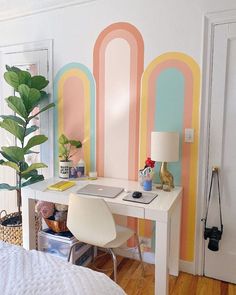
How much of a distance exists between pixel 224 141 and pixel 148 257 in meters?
1.18

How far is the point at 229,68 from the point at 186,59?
0.32m

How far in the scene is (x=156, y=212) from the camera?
159cm

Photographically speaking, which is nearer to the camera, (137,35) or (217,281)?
(217,281)

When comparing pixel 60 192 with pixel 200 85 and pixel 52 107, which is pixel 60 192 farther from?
pixel 200 85

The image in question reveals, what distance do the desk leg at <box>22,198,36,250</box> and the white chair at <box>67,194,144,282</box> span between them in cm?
51

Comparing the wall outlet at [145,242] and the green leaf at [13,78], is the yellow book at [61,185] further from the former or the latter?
the green leaf at [13,78]

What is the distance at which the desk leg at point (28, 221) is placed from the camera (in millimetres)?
2088

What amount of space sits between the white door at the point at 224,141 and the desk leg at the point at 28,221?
143 cm

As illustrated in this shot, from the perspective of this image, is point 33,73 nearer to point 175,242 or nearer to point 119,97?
point 119,97

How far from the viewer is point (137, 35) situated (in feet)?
7.08

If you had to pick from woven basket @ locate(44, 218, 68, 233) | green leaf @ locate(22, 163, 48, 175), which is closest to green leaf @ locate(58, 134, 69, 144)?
green leaf @ locate(22, 163, 48, 175)

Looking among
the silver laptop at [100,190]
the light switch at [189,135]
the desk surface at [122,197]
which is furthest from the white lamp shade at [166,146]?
the silver laptop at [100,190]

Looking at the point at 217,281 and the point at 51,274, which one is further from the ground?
the point at 51,274

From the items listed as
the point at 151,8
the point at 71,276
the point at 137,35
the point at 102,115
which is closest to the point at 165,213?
the point at 71,276
